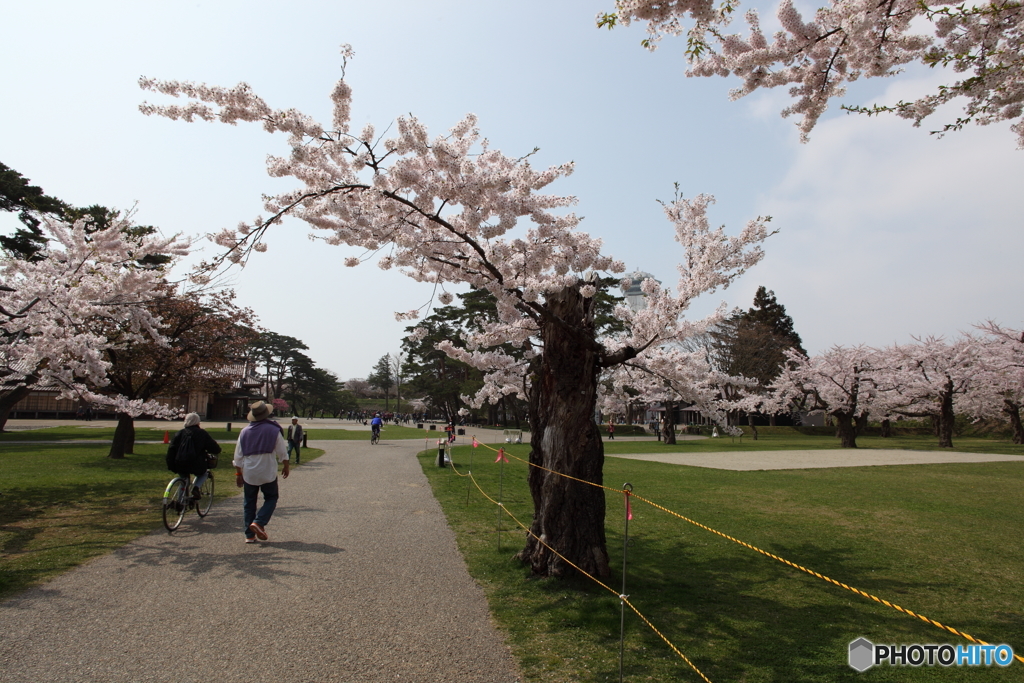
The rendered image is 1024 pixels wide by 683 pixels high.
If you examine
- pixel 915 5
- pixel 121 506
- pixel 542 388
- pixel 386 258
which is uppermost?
pixel 915 5

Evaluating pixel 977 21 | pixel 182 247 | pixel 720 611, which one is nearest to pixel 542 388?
pixel 720 611

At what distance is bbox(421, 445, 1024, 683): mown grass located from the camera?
4.05 meters

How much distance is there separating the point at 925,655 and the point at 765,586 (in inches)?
70.7

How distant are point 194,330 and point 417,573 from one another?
16.5 m

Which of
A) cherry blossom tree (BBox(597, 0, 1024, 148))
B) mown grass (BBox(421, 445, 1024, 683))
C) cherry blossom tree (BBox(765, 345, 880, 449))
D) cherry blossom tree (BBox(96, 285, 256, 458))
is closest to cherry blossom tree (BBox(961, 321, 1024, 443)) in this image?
cherry blossom tree (BBox(765, 345, 880, 449))

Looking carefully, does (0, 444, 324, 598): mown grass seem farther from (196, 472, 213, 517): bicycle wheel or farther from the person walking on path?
the person walking on path

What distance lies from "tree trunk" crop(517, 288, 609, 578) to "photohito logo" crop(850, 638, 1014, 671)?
2.31m

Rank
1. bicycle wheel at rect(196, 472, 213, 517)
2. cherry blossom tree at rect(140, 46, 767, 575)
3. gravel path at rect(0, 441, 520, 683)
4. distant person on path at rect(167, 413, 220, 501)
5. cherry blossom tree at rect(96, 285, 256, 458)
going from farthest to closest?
cherry blossom tree at rect(96, 285, 256, 458) → bicycle wheel at rect(196, 472, 213, 517) → distant person on path at rect(167, 413, 220, 501) → cherry blossom tree at rect(140, 46, 767, 575) → gravel path at rect(0, 441, 520, 683)

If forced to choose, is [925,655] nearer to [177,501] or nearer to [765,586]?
[765,586]

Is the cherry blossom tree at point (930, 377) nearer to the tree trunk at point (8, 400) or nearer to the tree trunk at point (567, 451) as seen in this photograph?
the tree trunk at point (567, 451)

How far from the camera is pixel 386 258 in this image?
7.80 m

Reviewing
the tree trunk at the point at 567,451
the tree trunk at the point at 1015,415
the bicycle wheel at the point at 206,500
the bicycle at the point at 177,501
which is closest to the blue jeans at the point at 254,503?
the bicycle at the point at 177,501

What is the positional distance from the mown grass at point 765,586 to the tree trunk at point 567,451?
0.32 meters

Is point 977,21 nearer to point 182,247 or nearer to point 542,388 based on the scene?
point 542,388
